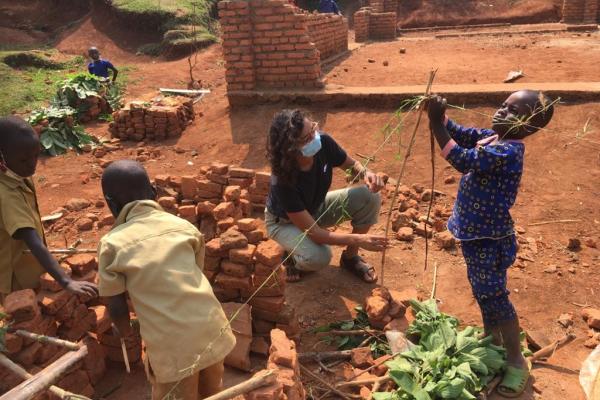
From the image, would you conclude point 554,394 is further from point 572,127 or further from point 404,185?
point 572,127

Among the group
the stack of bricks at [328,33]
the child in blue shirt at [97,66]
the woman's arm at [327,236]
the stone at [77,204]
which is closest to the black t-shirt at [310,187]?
the woman's arm at [327,236]

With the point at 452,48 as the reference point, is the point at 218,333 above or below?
below

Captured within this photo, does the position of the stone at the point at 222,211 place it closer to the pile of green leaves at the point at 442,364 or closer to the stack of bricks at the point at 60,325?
the stack of bricks at the point at 60,325

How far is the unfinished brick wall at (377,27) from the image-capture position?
46.6ft

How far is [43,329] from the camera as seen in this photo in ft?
8.29

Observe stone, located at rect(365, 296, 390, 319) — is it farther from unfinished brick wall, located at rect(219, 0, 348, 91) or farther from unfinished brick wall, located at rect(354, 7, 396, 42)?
unfinished brick wall, located at rect(354, 7, 396, 42)

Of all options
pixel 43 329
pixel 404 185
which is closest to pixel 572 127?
pixel 404 185

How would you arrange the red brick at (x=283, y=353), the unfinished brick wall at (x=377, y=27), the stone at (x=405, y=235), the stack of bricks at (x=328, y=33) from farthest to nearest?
the unfinished brick wall at (x=377, y=27)
the stack of bricks at (x=328, y=33)
the stone at (x=405, y=235)
the red brick at (x=283, y=353)

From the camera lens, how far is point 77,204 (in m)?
5.46

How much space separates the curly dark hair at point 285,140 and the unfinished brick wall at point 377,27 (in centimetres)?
1221

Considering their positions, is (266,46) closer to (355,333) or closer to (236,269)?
(236,269)

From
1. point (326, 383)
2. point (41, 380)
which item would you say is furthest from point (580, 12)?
point (41, 380)

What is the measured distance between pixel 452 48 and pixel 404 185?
7.84 metres

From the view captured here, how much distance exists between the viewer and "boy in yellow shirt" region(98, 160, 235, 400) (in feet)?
6.49
